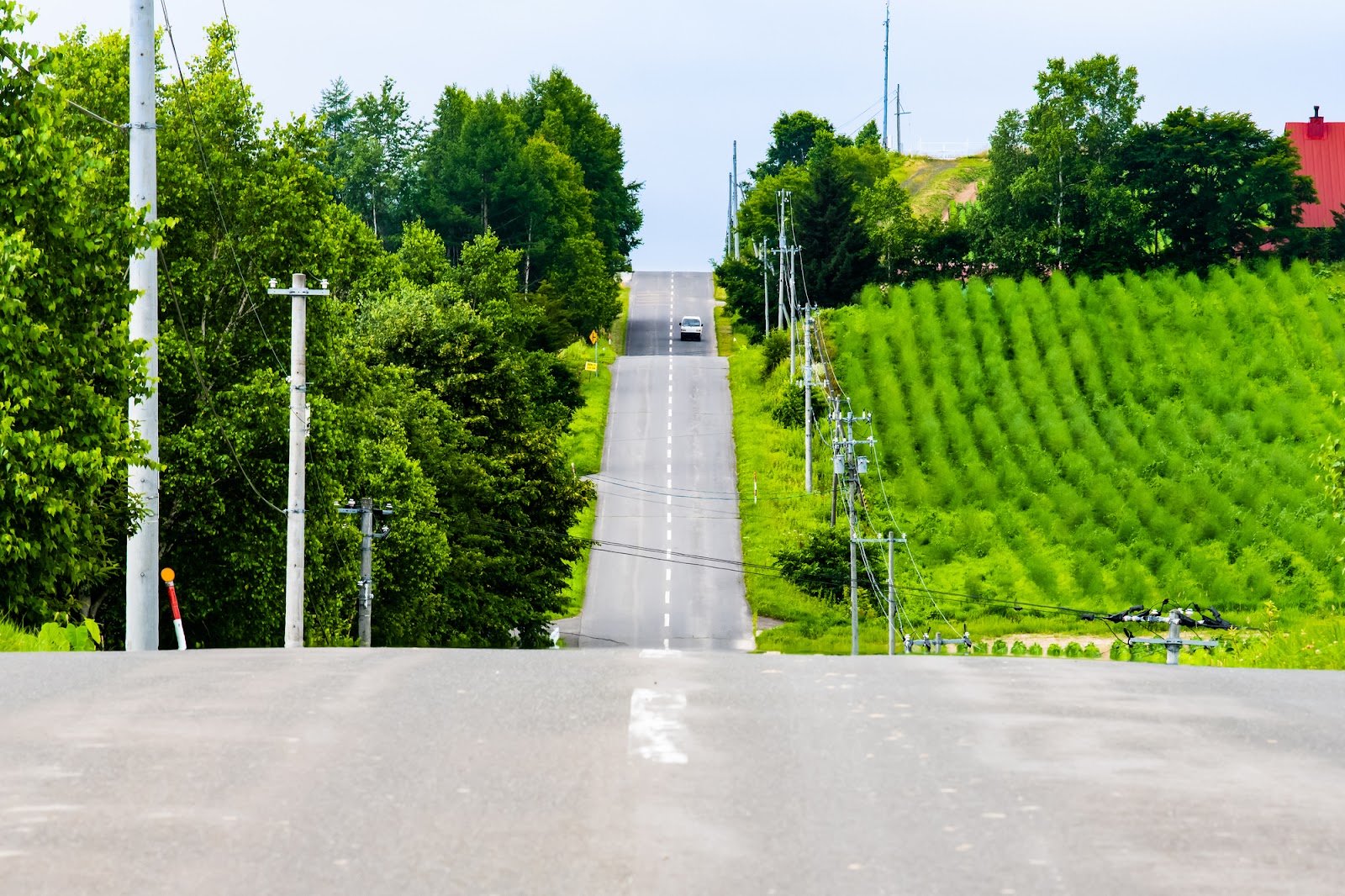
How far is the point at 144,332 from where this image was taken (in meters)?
19.8

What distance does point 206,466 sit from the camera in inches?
1148

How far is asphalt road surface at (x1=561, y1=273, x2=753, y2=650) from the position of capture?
5291cm

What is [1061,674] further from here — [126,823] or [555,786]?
[126,823]

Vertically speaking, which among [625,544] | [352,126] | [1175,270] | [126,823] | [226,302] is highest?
[352,126]

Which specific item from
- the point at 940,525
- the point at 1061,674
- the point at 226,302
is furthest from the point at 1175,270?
the point at 1061,674

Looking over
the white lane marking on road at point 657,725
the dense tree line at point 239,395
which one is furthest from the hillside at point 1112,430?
the white lane marking on road at point 657,725

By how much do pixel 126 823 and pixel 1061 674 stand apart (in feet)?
18.1

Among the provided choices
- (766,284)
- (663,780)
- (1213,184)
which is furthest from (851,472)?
(663,780)

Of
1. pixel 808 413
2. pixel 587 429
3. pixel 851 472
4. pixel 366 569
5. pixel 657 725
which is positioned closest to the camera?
pixel 657 725

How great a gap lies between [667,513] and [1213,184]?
4620 centimetres

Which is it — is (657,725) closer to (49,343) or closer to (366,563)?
(49,343)

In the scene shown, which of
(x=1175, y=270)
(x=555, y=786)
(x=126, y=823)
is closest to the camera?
(x=126, y=823)

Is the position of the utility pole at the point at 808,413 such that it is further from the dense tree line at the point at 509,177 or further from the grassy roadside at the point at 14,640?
the grassy roadside at the point at 14,640

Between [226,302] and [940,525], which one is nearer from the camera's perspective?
[226,302]
